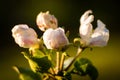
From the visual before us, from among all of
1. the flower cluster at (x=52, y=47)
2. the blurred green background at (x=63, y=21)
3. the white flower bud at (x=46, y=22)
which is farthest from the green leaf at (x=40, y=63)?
the blurred green background at (x=63, y=21)

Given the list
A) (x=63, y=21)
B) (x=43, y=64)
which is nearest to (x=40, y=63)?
(x=43, y=64)

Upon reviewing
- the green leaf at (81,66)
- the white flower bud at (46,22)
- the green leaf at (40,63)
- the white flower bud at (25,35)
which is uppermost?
the white flower bud at (46,22)

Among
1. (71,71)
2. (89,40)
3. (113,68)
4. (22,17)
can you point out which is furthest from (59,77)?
(22,17)

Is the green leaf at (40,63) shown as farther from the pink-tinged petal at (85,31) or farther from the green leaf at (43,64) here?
the pink-tinged petal at (85,31)

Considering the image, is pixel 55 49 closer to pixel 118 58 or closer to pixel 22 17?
pixel 118 58

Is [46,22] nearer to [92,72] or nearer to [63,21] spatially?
[92,72]

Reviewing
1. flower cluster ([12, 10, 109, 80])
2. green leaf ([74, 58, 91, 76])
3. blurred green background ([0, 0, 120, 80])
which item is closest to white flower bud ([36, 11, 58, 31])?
flower cluster ([12, 10, 109, 80])

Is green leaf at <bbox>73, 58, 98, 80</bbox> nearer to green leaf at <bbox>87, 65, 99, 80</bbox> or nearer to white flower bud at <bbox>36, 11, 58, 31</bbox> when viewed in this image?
green leaf at <bbox>87, 65, 99, 80</bbox>
